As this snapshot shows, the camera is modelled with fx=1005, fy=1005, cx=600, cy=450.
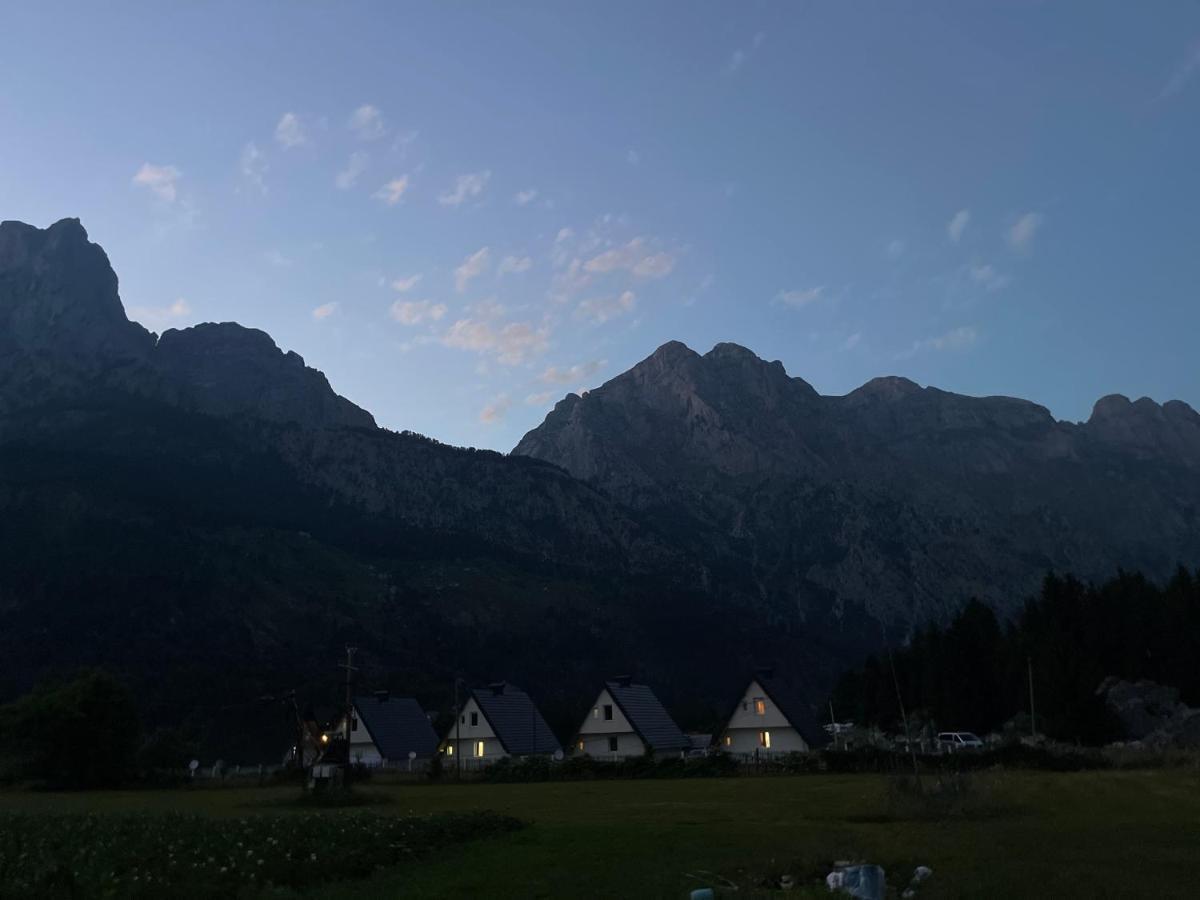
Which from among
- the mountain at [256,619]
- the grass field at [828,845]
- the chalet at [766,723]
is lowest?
the grass field at [828,845]

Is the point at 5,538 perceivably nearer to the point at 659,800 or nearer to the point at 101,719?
the point at 101,719

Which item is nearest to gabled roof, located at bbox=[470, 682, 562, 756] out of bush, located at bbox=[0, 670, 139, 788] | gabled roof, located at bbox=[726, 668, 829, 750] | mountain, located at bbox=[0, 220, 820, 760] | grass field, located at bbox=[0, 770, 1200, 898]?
mountain, located at bbox=[0, 220, 820, 760]

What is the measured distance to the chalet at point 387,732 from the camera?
288ft

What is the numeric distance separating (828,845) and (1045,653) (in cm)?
5466

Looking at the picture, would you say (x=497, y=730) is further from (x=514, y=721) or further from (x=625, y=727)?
(x=625, y=727)

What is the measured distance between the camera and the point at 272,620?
154 m

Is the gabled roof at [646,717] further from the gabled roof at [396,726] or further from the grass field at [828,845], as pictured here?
the grass field at [828,845]

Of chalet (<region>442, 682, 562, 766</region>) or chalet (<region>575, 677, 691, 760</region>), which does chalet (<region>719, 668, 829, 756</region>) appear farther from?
chalet (<region>442, 682, 562, 766</region>)

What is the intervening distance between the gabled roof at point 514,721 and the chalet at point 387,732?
7109mm

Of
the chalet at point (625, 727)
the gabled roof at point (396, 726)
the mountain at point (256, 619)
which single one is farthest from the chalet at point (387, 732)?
the mountain at point (256, 619)

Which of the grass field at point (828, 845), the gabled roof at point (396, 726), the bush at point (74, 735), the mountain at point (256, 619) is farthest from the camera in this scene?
the mountain at point (256, 619)

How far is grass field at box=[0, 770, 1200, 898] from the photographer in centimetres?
1670

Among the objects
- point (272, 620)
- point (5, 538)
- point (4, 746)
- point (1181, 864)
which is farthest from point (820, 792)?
point (5, 538)

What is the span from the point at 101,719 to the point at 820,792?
156ft
